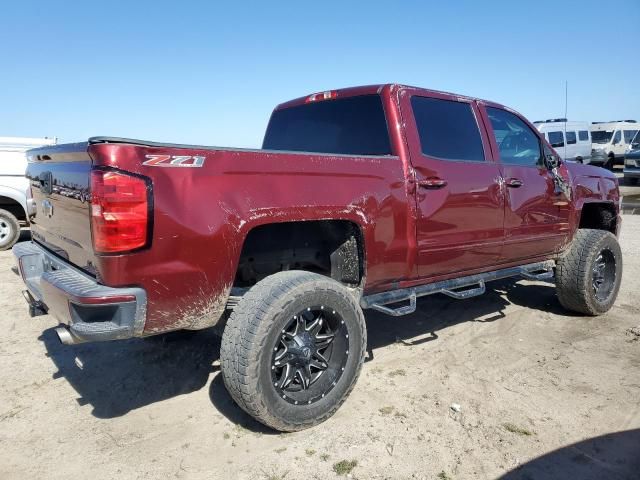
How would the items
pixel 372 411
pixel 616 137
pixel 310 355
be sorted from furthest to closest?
pixel 616 137, pixel 372 411, pixel 310 355

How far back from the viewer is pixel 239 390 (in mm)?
2529

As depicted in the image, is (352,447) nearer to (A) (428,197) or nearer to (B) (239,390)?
(B) (239,390)

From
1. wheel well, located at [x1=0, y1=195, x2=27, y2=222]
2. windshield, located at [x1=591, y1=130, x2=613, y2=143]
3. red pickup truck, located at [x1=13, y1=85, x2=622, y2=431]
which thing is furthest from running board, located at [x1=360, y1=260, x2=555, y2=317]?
windshield, located at [x1=591, y1=130, x2=613, y2=143]

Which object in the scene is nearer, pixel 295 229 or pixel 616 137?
pixel 295 229

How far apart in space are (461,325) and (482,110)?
6.25ft

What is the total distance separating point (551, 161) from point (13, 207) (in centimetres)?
823

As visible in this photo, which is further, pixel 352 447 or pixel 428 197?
pixel 428 197

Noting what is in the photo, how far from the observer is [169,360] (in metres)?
3.75

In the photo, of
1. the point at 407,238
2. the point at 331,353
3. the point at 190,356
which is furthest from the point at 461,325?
the point at 190,356

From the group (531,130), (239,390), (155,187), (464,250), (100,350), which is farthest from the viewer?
(531,130)

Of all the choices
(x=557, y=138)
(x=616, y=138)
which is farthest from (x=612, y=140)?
(x=557, y=138)

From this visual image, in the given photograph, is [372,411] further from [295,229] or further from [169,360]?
[169,360]

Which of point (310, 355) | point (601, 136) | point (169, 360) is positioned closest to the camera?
point (310, 355)

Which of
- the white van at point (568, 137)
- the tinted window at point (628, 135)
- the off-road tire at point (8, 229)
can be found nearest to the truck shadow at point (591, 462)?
the off-road tire at point (8, 229)
